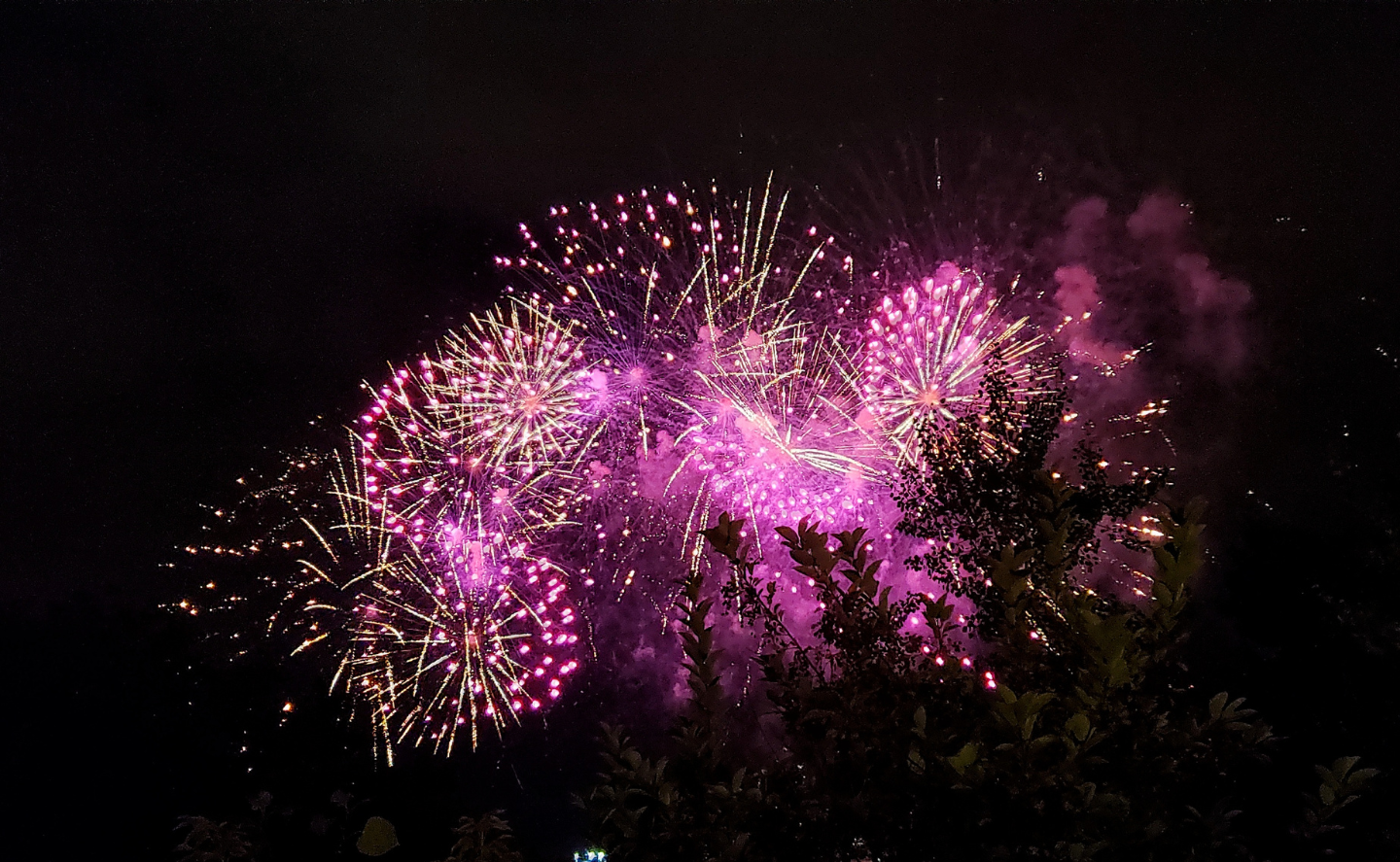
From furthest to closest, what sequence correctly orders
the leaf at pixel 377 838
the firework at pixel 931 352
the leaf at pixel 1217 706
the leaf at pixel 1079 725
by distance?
the firework at pixel 931 352
the leaf at pixel 377 838
the leaf at pixel 1217 706
the leaf at pixel 1079 725

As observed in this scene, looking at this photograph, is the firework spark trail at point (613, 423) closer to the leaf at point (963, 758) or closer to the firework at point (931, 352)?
the firework at point (931, 352)

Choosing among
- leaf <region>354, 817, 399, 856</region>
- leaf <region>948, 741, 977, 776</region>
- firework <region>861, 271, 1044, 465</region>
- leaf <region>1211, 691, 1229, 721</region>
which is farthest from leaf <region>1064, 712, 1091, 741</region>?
leaf <region>354, 817, 399, 856</region>

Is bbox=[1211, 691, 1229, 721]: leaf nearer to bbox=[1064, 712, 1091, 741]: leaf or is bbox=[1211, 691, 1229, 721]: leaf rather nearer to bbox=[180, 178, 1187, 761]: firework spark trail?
bbox=[1064, 712, 1091, 741]: leaf

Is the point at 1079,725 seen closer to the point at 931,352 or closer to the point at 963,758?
the point at 963,758

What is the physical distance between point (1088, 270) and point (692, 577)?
26.6 feet

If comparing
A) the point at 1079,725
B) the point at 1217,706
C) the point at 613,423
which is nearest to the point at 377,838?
the point at 613,423

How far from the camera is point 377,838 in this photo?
8.15m

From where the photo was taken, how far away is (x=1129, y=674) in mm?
3113

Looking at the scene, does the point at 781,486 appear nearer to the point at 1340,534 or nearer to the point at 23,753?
the point at 1340,534

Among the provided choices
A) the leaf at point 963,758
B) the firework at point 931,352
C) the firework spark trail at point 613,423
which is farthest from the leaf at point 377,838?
the firework at point 931,352

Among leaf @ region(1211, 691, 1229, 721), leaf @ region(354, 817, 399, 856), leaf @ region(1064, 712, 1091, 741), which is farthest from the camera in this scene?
leaf @ region(354, 817, 399, 856)

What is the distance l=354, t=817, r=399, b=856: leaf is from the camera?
7.52 meters

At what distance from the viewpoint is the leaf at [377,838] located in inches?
296

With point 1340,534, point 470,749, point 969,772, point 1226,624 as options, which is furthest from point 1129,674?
point 470,749
